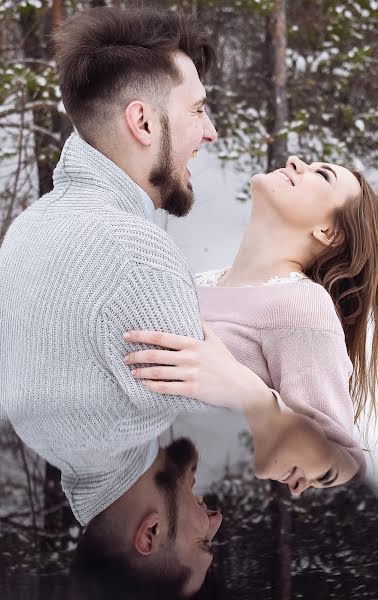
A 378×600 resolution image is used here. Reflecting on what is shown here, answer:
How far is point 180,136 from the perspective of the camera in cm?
163

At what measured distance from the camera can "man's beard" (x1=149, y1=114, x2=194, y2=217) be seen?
1580 millimetres

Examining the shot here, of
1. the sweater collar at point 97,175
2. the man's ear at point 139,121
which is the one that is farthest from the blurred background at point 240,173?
the sweater collar at point 97,175

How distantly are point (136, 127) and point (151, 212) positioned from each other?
151 millimetres

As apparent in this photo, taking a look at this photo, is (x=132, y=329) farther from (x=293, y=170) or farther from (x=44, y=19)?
(x=44, y=19)

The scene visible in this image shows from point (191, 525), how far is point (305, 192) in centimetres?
146

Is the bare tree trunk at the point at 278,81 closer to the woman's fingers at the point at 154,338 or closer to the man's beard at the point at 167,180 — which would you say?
the man's beard at the point at 167,180

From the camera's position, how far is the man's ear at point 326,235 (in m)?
1.86

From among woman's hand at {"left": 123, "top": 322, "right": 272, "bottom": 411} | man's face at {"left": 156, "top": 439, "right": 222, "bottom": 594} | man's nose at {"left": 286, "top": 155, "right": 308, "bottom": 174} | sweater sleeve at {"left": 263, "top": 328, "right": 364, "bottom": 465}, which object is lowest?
sweater sleeve at {"left": 263, "top": 328, "right": 364, "bottom": 465}

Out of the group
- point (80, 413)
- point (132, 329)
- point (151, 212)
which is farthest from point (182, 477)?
point (151, 212)

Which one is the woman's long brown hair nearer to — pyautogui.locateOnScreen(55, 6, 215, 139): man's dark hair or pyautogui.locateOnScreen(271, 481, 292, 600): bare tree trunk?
pyautogui.locateOnScreen(55, 6, 215, 139): man's dark hair

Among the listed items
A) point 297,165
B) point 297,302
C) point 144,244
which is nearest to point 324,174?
point 297,165

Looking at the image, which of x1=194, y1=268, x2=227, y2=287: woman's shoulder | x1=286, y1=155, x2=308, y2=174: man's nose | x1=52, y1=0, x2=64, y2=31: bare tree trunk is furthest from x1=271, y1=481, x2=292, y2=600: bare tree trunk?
x1=52, y1=0, x2=64, y2=31: bare tree trunk

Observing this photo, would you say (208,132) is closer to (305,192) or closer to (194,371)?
(305,192)

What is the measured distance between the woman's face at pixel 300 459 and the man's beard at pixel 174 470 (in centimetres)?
4
